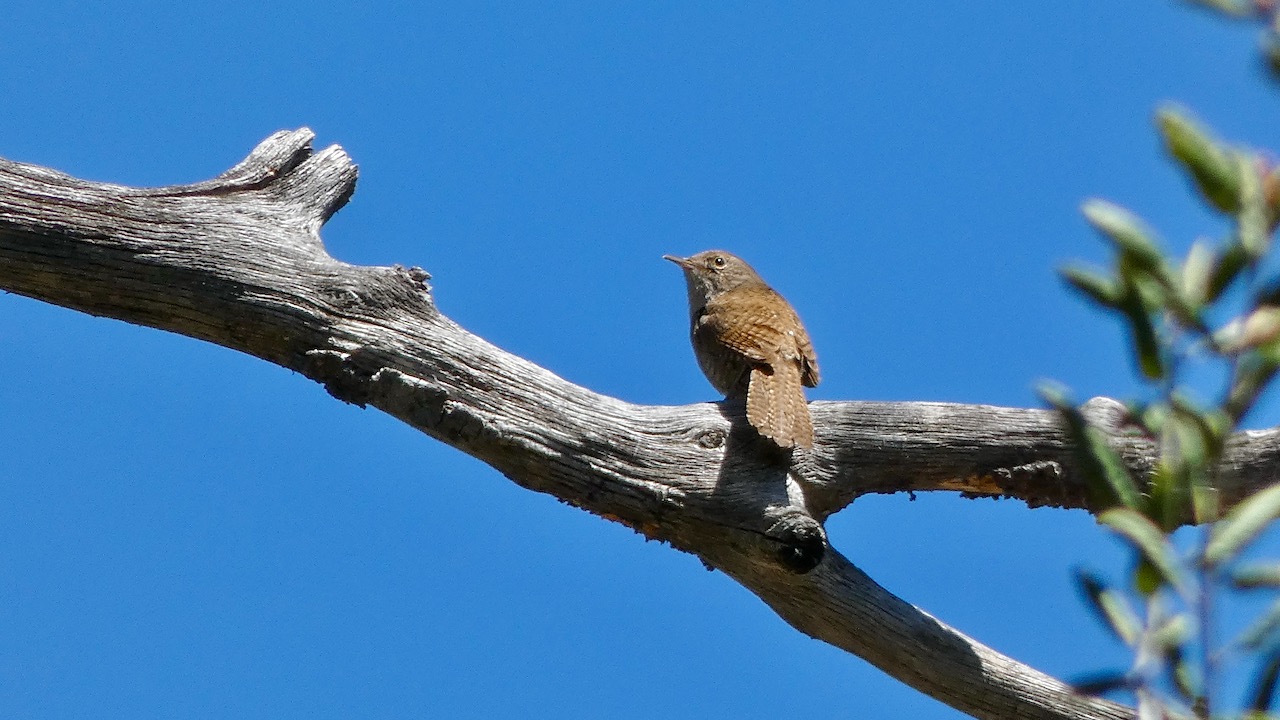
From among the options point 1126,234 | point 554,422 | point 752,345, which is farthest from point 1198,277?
point 752,345

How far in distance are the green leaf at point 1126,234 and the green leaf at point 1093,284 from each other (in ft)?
0.11

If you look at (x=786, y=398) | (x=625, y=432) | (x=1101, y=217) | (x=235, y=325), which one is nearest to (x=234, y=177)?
(x=235, y=325)

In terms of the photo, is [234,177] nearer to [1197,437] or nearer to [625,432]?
[625,432]

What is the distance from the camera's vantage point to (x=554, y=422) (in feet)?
15.0

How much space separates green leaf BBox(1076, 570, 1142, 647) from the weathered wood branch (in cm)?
293

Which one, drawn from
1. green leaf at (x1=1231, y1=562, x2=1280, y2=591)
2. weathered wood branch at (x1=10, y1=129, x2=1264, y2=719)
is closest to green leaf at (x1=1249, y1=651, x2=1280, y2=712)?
green leaf at (x1=1231, y1=562, x2=1280, y2=591)

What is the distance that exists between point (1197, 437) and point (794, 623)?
340 centimetres

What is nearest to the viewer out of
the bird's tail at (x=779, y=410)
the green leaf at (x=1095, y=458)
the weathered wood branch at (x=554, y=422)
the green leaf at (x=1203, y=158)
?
the green leaf at (x=1203, y=158)

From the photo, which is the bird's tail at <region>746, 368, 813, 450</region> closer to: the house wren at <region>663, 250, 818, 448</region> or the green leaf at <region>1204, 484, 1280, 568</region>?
the house wren at <region>663, 250, 818, 448</region>

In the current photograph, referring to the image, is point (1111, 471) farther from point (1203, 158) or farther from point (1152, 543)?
point (1203, 158)

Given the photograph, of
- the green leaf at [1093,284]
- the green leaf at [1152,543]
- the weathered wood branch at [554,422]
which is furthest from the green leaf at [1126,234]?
the weathered wood branch at [554,422]

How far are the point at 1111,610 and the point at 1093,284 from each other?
0.36 m

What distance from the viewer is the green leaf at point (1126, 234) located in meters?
1.26

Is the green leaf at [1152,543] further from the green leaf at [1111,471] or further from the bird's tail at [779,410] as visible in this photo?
the bird's tail at [779,410]
